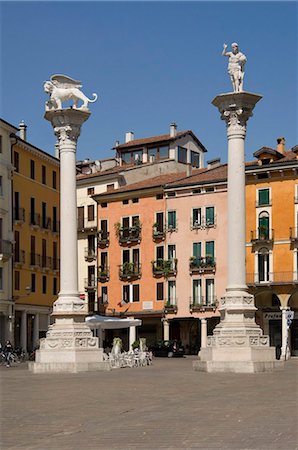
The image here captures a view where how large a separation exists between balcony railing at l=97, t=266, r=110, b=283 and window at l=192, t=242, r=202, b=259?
31.1ft

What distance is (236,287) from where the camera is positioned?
1499 inches

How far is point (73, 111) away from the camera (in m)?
41.1

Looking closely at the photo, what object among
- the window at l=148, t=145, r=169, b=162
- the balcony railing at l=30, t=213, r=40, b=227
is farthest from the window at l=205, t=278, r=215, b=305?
the window at l=148, t=145, r=169, b=162

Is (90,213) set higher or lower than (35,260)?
higher

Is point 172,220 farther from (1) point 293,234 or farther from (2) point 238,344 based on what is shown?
(2) point 238,344

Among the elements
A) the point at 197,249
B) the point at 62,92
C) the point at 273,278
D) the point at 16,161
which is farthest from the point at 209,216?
the point at 62,92

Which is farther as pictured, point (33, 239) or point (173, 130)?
point (173, 130)

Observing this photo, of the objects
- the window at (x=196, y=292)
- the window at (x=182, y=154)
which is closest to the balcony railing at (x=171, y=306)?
the window at (x=196, y=292)

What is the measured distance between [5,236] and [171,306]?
1823cm

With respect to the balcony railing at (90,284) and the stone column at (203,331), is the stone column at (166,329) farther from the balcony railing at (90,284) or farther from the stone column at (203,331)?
the balcony railing at (90,284)

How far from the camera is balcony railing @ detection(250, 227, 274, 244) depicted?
77375mm

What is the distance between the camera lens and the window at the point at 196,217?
84.0 metres

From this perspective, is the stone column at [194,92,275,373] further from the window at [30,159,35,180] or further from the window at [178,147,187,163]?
the window at [178,147,187,163]

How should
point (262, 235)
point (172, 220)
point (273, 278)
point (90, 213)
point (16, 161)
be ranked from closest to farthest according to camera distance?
point (16, 161), point (273, 278), point (262, 235), point (172, 220), point (90, 213)
